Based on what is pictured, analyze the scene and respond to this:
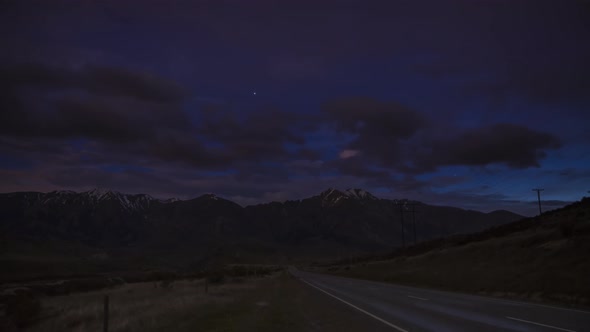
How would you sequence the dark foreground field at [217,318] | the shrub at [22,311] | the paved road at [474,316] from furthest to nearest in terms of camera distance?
the shrub at [22,311]
the dark foreground field at [217,318]
the paved road at [474,316]

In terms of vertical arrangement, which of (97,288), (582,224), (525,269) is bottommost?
(97,288)

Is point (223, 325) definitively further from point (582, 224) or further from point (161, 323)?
point (582, 224)

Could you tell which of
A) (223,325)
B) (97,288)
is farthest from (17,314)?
(97,288)

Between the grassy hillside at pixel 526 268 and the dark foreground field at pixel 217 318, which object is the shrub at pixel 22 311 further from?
the grassy hillside at pixel 526 268

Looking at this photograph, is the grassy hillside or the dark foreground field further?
the grassy hillside

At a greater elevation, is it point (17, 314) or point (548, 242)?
point (548, 242)

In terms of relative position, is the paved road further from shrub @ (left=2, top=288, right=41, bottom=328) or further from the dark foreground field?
shrub @ (left=2, top=288, right=41, bottom=328)

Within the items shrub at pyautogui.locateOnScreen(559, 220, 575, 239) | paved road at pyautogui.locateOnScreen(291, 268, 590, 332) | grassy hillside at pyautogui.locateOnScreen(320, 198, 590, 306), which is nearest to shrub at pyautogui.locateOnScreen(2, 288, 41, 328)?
paved road at pyautogui.locateOnScreen(291, 268, 590, 332)

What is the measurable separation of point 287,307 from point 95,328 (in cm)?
906

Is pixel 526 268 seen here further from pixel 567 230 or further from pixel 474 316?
pixel 474 316

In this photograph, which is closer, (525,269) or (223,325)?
(223,325)

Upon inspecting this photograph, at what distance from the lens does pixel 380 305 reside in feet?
74.3

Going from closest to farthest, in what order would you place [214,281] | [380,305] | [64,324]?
[64,324] < [380,305] < [214,281]

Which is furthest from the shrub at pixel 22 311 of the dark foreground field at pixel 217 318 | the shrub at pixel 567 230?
the shrub at pixel 567 230
